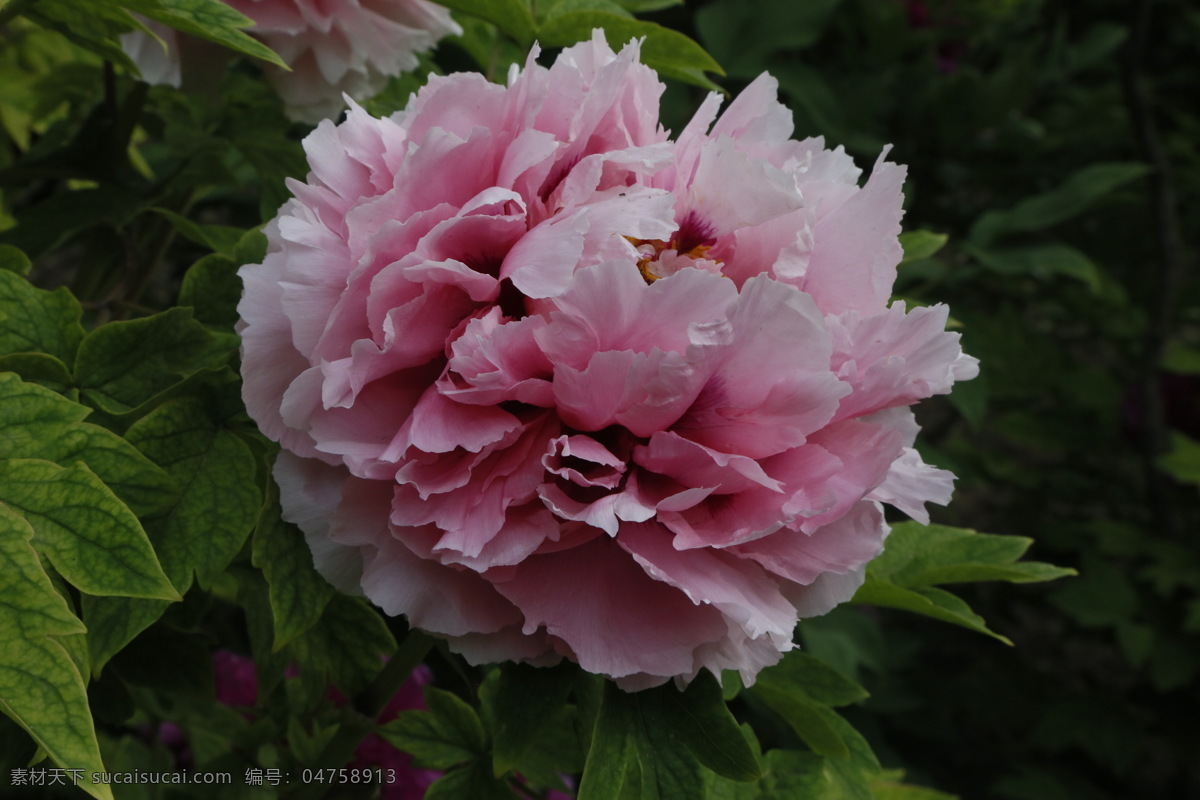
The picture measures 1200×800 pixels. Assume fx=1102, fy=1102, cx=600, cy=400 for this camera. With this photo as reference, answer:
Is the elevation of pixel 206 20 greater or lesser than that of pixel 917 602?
greater

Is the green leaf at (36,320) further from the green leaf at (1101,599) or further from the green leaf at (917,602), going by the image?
the green leaf at (1101,599)

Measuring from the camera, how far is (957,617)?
21.7 inches

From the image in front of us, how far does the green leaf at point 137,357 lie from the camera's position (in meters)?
0.52

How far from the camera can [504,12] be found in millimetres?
640

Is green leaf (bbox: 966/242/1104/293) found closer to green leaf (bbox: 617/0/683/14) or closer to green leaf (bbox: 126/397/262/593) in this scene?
green leaf (bbox: 617/0/683/14)

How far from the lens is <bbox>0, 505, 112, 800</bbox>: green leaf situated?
36 cm

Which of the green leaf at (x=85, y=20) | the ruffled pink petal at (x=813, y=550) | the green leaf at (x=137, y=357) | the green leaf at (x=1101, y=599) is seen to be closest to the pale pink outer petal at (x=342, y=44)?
the green leaf at (x=85, y=20)

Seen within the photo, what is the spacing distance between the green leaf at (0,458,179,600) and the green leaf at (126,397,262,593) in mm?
59

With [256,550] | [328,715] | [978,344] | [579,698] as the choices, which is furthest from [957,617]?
[978,344]

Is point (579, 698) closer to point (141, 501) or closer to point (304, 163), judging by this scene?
point (141, 501)

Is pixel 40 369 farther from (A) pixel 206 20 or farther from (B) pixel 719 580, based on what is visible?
→ (B) pixel 719 580

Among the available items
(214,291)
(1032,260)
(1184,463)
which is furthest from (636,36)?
(1184,463)

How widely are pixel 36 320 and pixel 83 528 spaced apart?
0.16 m

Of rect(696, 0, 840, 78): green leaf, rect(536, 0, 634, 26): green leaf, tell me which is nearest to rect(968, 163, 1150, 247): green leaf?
rect(696, 0, 840, 78): green leaf
